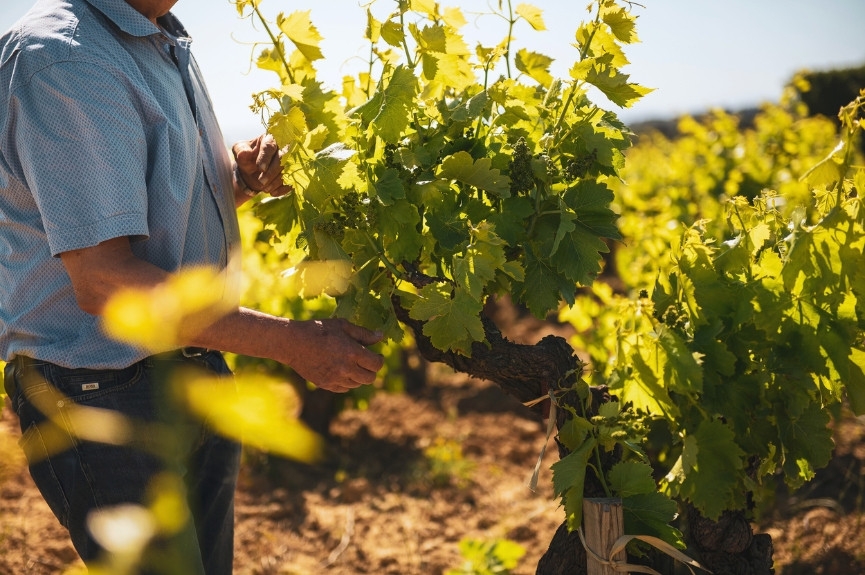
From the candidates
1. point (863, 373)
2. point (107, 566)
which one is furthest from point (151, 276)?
point (863, 373)

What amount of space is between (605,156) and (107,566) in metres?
1.57

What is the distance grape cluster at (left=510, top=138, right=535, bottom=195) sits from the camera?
1.93m

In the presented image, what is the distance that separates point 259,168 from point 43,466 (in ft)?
3.29

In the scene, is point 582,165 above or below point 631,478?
above

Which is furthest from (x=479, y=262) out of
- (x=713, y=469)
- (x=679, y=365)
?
(x=713, y=469)

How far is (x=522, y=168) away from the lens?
76.2 inches

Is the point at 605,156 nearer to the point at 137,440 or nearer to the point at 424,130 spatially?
the point at 424,130

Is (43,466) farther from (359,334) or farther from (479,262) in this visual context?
(479,262)

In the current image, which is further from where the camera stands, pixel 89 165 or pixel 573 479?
pixel 573 479

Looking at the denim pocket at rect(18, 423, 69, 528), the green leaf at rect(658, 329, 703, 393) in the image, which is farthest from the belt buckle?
the green leaf at rect(658, 329, 703, 393)

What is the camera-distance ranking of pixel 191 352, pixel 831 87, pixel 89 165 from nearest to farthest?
pixel 89 165, pixel 191 352, pixel 831 87

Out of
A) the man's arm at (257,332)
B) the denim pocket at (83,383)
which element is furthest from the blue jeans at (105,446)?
the man's arm at (257,332)

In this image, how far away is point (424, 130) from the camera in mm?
2090

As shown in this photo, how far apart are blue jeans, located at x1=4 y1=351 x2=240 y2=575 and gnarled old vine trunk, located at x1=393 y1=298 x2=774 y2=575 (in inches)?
28.4
